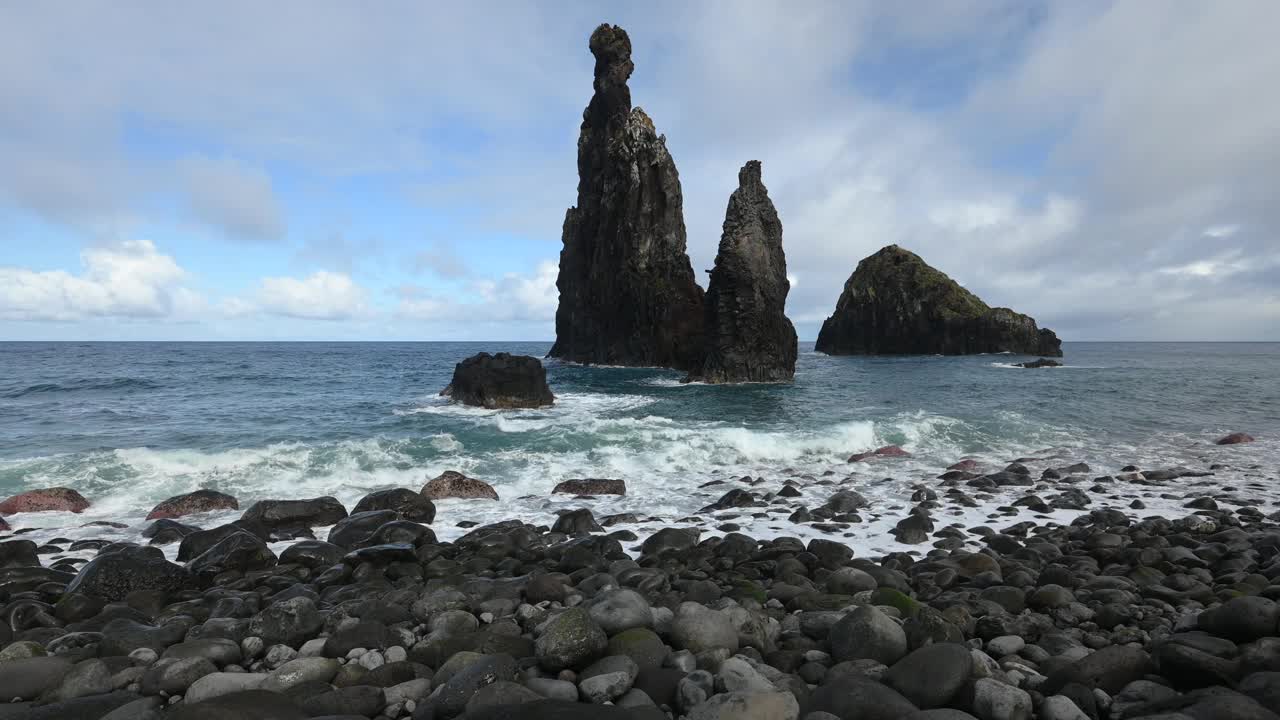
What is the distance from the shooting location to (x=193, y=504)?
1116 centimetres

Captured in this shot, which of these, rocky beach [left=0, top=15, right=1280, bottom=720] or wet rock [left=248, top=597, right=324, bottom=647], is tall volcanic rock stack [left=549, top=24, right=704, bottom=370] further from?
wet rock [left=248, top=597, right=324, bottom=647]

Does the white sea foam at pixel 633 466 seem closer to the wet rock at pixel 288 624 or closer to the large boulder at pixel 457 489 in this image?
the large boulder at pixel 457 489

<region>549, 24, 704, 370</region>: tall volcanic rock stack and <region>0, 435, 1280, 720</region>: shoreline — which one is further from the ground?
<region>549, 24, 704, 370</region>: tall volcanic rock stack

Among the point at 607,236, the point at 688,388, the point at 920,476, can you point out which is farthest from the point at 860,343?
the point at 920,476

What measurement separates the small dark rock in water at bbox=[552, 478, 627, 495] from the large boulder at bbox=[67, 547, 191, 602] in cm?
664

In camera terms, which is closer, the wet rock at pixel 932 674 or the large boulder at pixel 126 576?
the wet rock at pixel 932 674

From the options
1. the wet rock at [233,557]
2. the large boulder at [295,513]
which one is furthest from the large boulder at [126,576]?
the large boulder at [295,513]

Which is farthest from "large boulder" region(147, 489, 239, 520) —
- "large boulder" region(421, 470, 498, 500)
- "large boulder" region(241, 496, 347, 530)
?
"large boulder" region(421, 470, 498, 500)

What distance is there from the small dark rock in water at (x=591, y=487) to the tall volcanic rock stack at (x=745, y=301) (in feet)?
99.9

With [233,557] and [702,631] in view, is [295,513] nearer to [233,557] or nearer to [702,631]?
[233,557]

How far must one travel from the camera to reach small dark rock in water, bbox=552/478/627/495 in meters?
12.5

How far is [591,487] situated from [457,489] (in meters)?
2.74

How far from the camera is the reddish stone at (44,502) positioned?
10922 mm

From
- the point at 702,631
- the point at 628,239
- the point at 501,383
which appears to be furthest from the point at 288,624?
the point at 628,239
